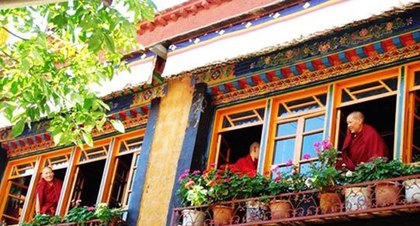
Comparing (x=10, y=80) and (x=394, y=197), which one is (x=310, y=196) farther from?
(x=10, y=80)

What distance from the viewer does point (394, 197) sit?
6828mm

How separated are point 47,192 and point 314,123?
15.1ft

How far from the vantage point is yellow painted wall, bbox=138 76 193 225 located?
9.22m

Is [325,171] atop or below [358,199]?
A: atop

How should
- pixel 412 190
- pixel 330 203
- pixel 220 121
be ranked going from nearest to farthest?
pixel 412 190
pixel 330 203
pixel 220 121

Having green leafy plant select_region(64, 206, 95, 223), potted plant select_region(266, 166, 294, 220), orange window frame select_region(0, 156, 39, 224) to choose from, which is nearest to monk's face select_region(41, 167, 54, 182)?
orange window frame select_region(0, 156, 39, 224)

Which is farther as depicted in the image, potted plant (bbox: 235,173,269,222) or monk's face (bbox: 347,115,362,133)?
monk's face (bbox: 347,115,362,133)

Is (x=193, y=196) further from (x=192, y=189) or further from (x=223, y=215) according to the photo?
(x=223, y=215)

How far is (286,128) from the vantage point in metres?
8.89

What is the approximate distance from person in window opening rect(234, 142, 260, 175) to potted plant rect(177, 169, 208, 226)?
65cm

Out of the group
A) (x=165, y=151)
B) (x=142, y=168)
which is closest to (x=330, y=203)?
(x=165, y=151)

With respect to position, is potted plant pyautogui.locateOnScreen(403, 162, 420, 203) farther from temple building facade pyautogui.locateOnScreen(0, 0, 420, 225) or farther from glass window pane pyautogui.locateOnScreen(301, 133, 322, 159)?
glass window pane pyautogui.locateOnScreen(301, 133, 322, 159)

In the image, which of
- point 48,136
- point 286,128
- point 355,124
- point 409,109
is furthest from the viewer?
point 48,136

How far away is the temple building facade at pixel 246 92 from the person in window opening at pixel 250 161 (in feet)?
1.01
